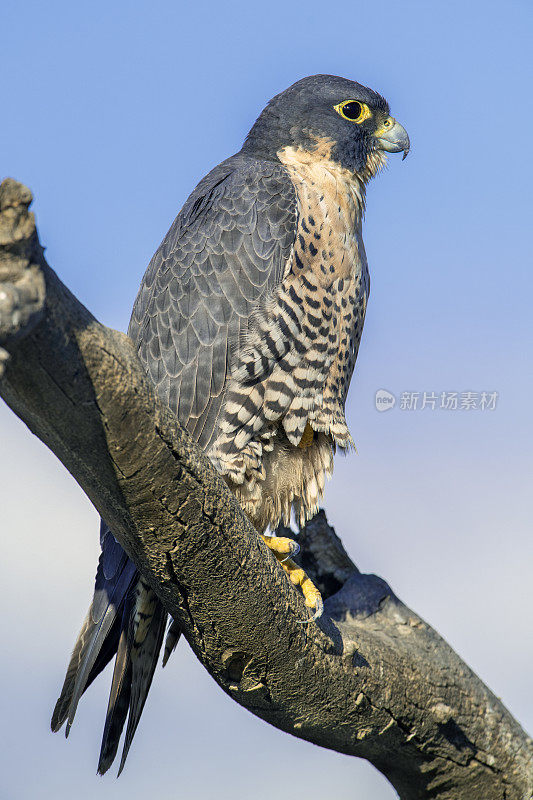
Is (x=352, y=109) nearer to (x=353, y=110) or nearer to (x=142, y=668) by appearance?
(x=353, y=110)

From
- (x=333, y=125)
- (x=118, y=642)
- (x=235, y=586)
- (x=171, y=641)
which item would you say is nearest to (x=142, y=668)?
(x=118, y=642)

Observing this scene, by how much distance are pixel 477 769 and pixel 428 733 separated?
452 mm

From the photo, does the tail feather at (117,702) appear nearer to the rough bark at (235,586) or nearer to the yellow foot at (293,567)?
the rough bark at (235,586)

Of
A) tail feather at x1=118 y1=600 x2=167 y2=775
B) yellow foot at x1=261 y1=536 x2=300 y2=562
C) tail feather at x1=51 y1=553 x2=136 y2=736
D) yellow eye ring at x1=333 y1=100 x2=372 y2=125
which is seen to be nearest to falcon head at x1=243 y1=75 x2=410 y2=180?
yellow eye ring at x1=333 y1=100 x2=372 y2=125

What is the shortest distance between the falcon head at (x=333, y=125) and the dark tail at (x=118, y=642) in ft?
8.00

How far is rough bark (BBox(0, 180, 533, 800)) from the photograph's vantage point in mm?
2006

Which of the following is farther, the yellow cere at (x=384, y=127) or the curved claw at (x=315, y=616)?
the yellow cere at (x=384, y=127)

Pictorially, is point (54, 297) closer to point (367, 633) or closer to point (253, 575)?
point (253, 575)

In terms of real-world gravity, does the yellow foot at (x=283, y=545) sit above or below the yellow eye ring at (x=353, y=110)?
below

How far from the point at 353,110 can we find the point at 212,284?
4.76 ft

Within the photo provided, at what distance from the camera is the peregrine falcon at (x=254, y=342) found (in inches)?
150

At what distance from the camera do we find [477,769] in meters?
4.20

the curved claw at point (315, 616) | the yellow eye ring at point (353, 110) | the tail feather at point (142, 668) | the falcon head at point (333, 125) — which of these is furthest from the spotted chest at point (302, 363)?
the tail feather at point (142, 668)

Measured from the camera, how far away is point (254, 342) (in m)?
3.89
